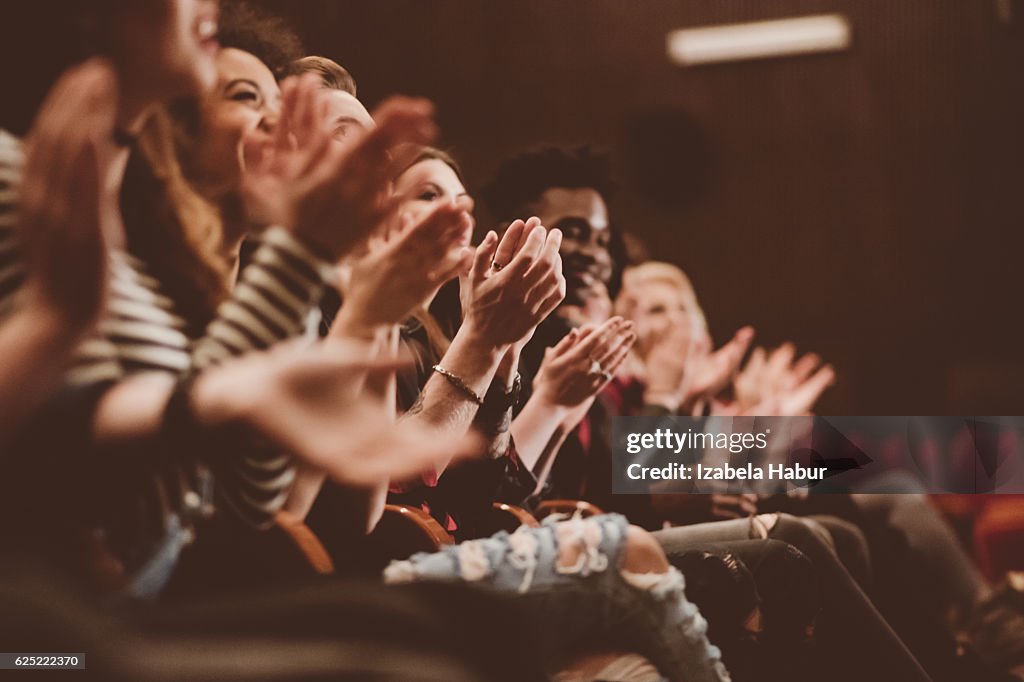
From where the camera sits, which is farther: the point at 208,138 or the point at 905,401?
the point at 905,401

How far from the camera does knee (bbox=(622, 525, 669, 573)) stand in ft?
3.92

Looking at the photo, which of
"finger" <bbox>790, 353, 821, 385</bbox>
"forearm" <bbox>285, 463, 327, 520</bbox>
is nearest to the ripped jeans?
"forearm" <bbox>285, 463, 327, 520</bbox>

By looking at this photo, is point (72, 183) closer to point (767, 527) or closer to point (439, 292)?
Result: point (439, 292)

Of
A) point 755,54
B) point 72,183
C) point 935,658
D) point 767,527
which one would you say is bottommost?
point 935,658

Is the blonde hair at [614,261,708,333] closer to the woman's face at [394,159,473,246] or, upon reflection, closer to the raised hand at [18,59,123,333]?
the woman's face at [394,159,473,246]

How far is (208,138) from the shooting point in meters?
1.10

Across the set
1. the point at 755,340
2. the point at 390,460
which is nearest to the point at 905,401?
the point at 755,340

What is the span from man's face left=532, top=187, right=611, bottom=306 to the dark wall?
0.11m

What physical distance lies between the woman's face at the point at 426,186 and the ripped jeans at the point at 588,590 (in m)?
0.48

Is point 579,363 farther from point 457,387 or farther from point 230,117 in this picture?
point 230,117

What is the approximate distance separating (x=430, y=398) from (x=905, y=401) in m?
1.43

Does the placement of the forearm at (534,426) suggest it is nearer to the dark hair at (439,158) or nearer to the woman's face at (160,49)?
the dark hair at (439,158)

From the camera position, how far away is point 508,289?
133cm

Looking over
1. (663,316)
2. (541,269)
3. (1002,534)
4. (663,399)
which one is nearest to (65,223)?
(541,269)
